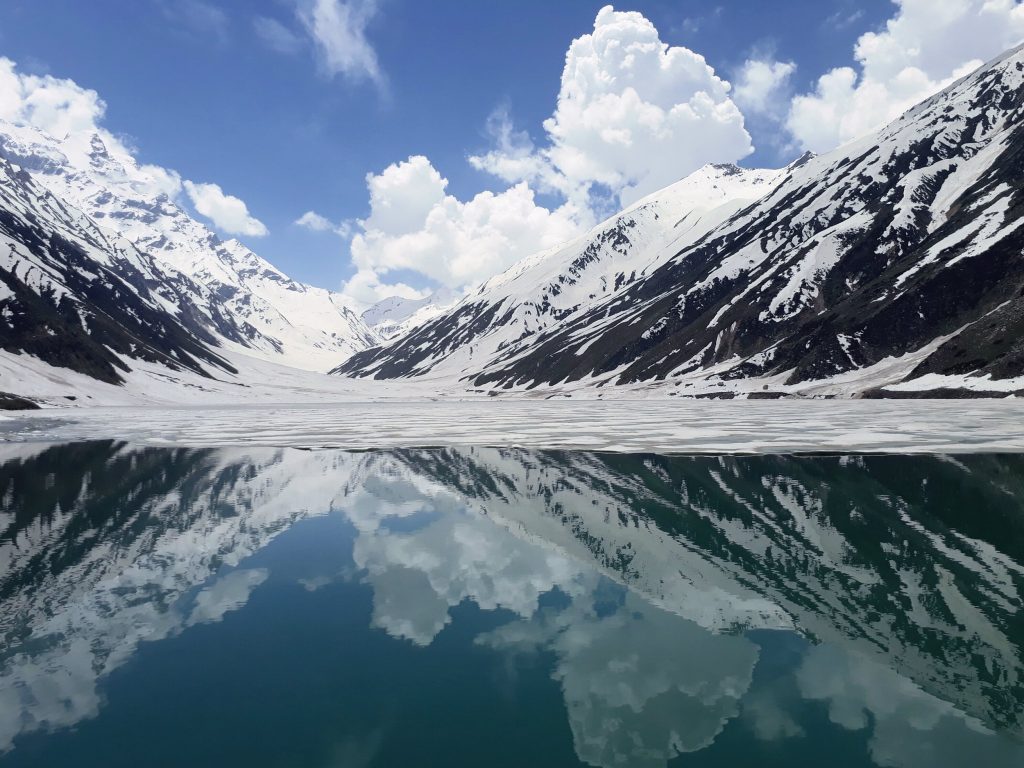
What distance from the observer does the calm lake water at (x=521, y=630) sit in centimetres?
780

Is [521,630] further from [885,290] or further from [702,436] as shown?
[885,290]

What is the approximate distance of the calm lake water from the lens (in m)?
7.80

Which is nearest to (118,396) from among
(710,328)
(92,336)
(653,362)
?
(92,336)

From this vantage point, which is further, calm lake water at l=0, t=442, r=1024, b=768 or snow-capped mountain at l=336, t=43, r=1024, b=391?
snow-capped mountain at l=336, t=43, r=1024, b=391

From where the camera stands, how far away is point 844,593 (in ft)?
40.8

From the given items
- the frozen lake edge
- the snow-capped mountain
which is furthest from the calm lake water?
the snow-capped mountain

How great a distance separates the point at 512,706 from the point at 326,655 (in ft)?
11.9

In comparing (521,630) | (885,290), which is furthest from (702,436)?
(885,290)

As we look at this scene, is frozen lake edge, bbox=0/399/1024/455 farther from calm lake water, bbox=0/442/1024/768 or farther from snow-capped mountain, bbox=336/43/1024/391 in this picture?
snow-capped mountain, bbox=336/43/1024/391

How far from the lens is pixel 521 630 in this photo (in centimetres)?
1138

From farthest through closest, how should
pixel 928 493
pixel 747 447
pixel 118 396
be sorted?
pixel 118 396, pixel 747 447, pixel 928 493

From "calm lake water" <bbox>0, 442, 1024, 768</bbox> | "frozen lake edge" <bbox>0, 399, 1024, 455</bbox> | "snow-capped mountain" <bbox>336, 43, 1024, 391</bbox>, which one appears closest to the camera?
"calm lake water" <bbox>0, 442, 1024, 768</bbox>

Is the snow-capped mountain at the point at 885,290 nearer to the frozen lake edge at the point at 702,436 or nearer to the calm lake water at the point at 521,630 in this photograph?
the frozen lake edge at the point at 702,436

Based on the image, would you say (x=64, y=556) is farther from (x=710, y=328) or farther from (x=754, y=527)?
(x=710, y=328)
